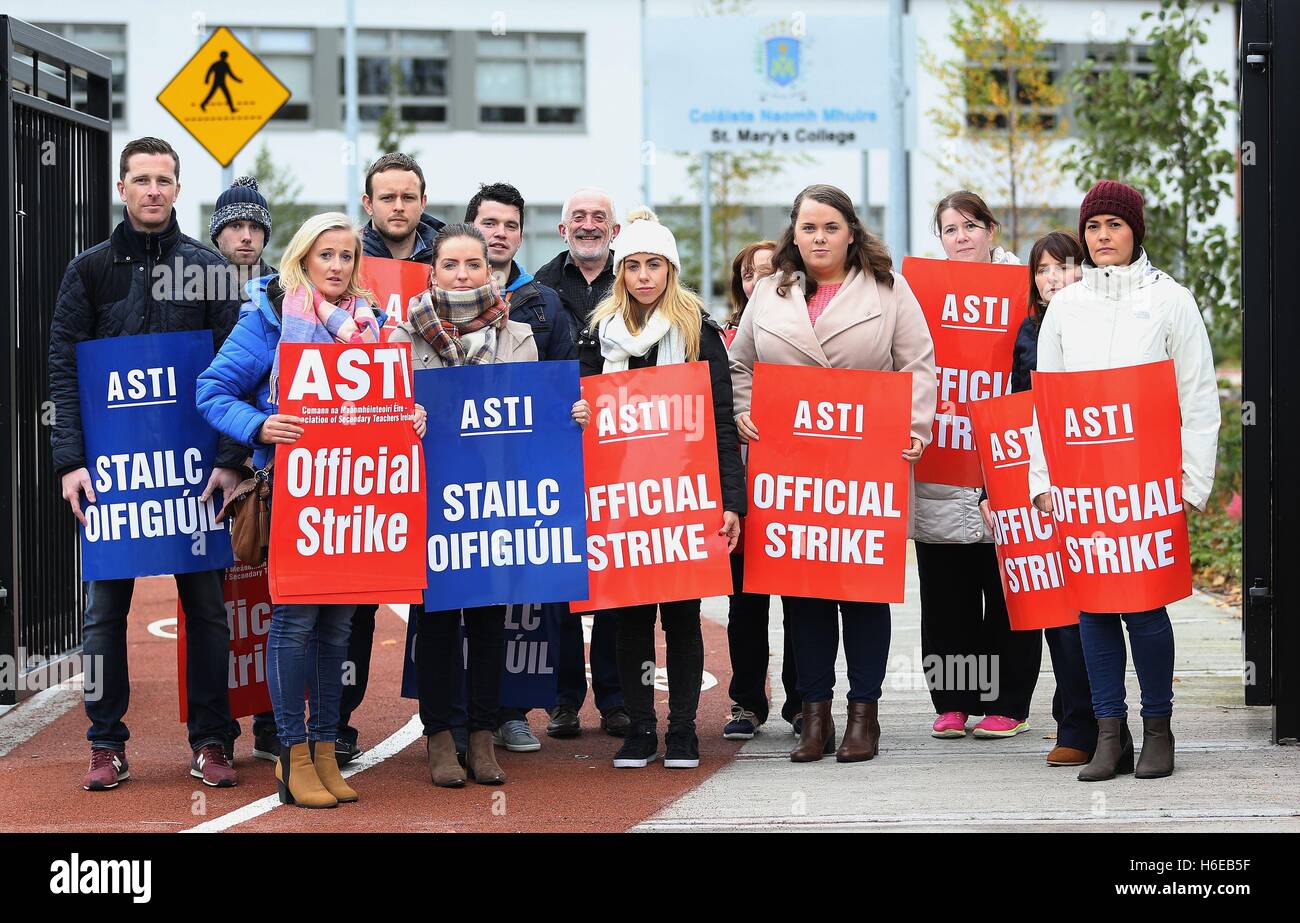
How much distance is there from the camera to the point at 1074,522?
21.8 ft

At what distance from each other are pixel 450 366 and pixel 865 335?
171cm

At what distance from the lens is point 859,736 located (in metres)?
7.09

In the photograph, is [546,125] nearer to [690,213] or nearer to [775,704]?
[690,213]

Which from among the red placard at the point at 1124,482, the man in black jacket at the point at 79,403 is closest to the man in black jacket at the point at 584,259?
the man in black jacket at the point at 79,403

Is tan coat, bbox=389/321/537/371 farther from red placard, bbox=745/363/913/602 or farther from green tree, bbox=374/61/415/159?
green tree, bbox=374/61/415/159

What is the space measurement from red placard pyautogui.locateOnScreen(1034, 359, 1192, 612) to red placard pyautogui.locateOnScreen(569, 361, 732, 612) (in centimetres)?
137

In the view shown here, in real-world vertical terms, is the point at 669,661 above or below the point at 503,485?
below

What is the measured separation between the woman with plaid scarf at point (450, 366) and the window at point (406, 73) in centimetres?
3308

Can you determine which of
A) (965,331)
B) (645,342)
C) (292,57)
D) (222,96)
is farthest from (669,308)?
(292,57)

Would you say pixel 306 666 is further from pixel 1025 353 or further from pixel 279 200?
pixel 279 200

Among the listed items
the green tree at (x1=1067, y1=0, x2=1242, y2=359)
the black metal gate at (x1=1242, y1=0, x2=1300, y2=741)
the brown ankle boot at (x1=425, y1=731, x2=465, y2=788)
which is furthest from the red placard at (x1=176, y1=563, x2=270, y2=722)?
the green tree at (x1=1067, y1=0, x2=1242, y2=359)

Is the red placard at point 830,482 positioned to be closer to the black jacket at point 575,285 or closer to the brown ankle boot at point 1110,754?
the brown ankle boot at point 1110,754

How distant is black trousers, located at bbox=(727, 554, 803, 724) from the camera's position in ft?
25.5

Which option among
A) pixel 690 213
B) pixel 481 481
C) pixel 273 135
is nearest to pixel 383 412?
pixel 481 481
